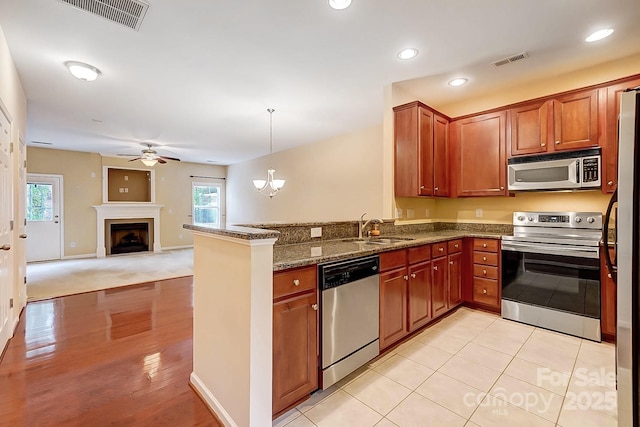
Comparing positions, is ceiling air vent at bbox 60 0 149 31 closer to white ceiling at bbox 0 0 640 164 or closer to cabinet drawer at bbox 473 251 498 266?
white ceiling at bbox 0 0 640 164

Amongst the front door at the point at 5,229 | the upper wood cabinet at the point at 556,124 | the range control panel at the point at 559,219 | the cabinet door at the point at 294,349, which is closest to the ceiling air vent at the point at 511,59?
the upper wood cabinet at the point at 556,124

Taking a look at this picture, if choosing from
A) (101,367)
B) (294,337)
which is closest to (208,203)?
(101,367)

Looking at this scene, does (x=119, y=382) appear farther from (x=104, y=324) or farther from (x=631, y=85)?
(x=631, y=85)

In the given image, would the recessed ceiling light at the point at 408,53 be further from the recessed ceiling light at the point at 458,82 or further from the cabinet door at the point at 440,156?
the cabinet door at the point at 440,156

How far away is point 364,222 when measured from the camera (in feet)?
10.2

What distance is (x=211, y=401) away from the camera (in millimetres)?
1793

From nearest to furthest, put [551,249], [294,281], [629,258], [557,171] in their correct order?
[629,258], [294,281], [551,249], [557,171]

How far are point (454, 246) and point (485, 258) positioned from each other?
1.27 feet

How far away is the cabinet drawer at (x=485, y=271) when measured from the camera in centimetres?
320

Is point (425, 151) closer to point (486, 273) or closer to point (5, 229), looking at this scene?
point (486, 273)

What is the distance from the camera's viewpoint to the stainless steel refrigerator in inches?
49.4

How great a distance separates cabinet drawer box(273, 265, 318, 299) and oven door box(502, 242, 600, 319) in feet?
8.09

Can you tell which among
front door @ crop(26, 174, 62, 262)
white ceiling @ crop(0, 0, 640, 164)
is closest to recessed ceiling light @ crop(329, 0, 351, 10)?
white ceiling @ crop(0, 0, 640, 164)

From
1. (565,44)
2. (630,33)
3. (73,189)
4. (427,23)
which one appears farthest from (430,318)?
(73,189)
